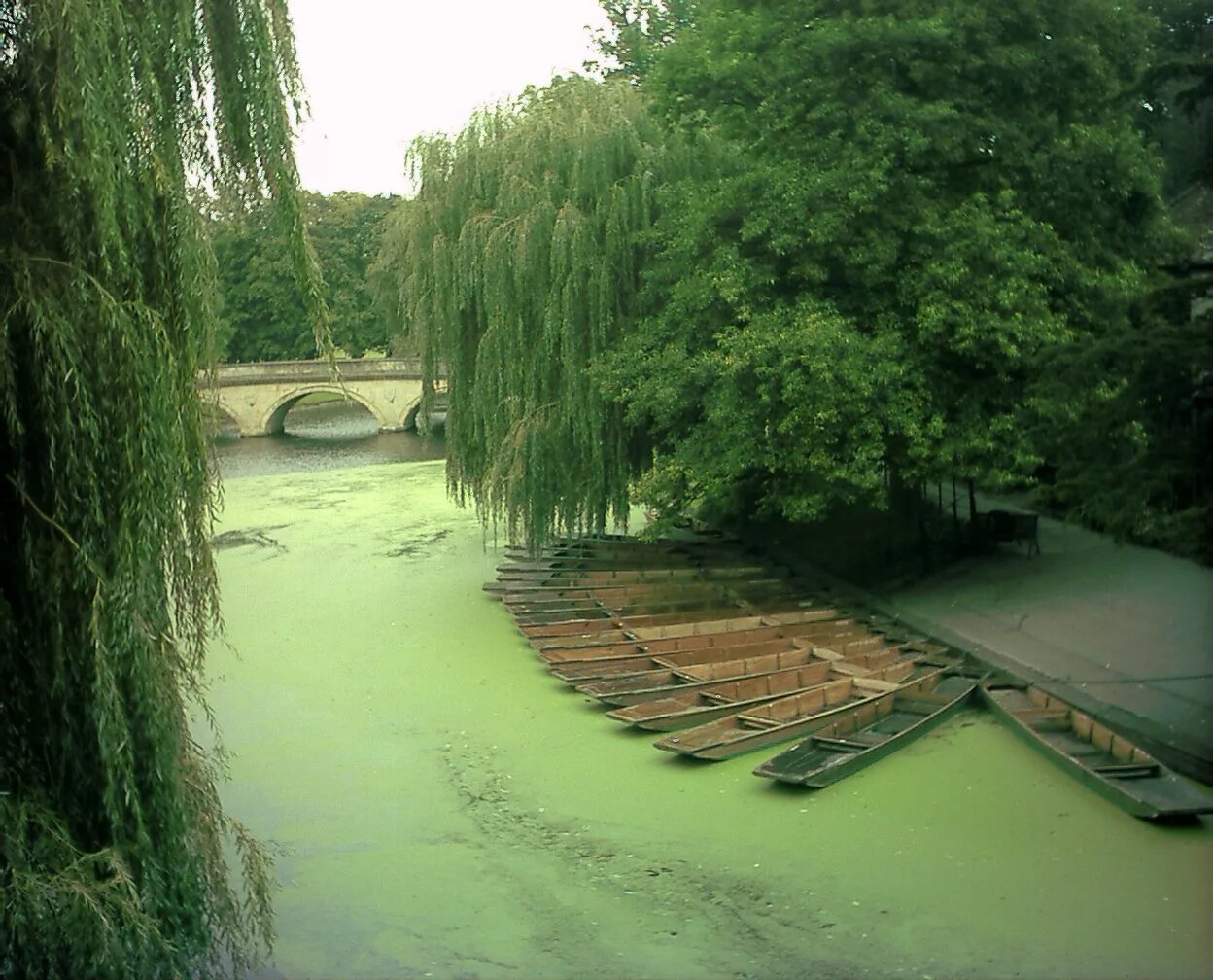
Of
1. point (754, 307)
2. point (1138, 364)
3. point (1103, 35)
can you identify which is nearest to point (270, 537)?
point (754, 307)

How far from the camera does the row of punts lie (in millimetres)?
9273

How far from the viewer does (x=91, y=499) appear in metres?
5.03

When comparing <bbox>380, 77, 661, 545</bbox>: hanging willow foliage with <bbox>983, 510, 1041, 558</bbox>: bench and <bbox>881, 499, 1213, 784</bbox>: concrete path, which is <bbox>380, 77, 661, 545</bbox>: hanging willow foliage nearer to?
<bbox>881, 499, 1213, 784</bbox>: concrete path

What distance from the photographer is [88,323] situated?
5.05 m

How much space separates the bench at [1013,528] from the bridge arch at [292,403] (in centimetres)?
2003

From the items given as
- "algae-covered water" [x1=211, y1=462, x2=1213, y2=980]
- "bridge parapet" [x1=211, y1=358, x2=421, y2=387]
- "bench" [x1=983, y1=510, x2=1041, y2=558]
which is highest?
"bridge parapet" [x1=211, y1=358, x2=421, y2=387]

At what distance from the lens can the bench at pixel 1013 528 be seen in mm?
15297

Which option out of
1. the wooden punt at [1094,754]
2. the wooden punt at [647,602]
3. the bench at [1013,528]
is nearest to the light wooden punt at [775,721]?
the wooden punt at [1094,754]

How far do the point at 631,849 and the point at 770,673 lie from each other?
343 centimetres

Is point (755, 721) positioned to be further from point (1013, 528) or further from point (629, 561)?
point (1013, 528)

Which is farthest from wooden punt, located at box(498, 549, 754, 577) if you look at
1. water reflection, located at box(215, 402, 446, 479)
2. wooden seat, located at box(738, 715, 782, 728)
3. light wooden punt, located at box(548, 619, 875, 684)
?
water reflection, located at box(215, 402, 446, 479)

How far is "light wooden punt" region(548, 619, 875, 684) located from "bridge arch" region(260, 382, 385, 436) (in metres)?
21.3

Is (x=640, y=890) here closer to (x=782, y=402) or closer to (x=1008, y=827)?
(x=1008, y=827)

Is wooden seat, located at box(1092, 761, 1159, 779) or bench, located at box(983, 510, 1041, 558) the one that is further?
bench, located at box(983, 510, 1041, 558)
